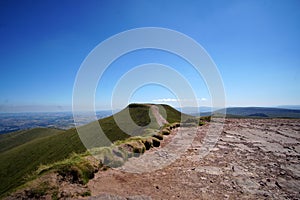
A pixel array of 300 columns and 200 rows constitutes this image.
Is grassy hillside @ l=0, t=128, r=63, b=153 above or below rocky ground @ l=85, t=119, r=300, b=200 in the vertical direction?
below

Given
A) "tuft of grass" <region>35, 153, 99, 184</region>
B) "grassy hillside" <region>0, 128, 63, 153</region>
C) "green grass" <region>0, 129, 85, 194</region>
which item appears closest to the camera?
"tuft of grass" <region>35, 153, 99, 184</region>

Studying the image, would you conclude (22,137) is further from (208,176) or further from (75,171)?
(208,176)

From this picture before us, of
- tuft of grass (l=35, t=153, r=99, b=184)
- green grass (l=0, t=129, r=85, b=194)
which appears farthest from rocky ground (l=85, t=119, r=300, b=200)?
green grass (l=0, t=129, r=85, b=194)

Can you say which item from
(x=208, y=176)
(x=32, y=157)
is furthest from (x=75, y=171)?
(x=32, y=157)

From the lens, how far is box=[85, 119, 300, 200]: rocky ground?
5.10 metres

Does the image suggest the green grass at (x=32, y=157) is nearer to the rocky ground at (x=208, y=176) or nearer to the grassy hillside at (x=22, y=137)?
the rocky ground at (x=208, y=176)

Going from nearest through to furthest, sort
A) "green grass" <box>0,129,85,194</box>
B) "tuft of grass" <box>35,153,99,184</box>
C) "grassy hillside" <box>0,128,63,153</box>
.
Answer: "tuft of grass" <box>35,153,99,184</box>
"green grass" <box>0,129,85,194</box>
"grassy hillside" <box>0,128,63,153</box>

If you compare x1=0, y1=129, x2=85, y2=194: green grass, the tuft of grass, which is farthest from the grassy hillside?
the tuft of grass

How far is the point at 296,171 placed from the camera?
6.40 metres

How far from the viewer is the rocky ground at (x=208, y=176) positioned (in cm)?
510

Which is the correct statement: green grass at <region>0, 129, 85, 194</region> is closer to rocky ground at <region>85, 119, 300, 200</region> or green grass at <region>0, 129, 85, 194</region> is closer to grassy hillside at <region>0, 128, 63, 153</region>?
rocky ground at <region>85, 119, 300, 200</region>

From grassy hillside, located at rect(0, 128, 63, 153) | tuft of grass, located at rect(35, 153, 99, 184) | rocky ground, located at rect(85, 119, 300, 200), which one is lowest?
grassy hillside, located at rect(0, 128, 63, 153)

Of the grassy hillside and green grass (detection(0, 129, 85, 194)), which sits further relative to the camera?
the grassy hillside

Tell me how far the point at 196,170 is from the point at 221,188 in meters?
1.61
